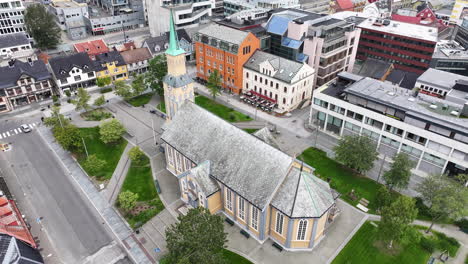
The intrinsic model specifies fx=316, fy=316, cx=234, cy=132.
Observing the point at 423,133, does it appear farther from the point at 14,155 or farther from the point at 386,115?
the point at 14,155

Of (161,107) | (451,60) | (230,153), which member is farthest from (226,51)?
(451,60)

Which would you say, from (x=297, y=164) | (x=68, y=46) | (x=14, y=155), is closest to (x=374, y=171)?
(x=297, y=164)

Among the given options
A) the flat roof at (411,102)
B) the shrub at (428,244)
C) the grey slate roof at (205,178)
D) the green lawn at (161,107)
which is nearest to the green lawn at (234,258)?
the grey slate roof at (205,178)

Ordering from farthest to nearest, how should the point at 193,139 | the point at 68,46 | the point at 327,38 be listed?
the point at 68,46, the point at 327,38, the point at 193,139

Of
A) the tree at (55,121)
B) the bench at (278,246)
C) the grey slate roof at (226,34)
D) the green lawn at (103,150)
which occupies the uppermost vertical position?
the grey slate roof at (226,34)

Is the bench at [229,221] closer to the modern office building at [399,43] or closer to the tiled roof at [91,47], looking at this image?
the tiled roof at [91,47]

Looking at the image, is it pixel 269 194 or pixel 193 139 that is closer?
pixel 269 194
